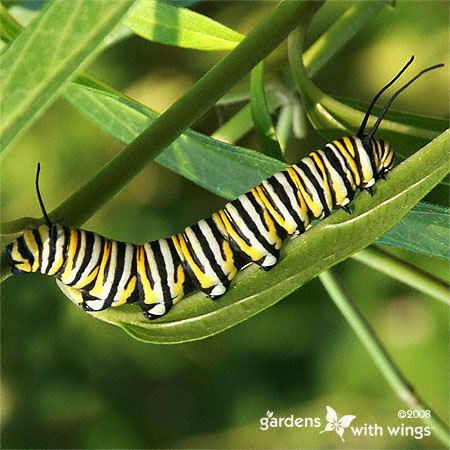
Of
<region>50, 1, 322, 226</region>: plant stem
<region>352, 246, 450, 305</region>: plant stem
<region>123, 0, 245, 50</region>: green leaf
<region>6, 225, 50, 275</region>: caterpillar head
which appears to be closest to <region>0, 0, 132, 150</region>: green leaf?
<region>50, 1, 322, 226</region>: plant stem

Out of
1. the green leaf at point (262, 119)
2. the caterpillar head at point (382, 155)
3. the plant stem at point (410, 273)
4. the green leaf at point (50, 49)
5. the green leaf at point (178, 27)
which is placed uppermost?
the green leaf at point (178, 27)

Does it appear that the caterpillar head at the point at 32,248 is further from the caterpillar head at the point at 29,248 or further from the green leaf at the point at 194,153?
the green leaf at the point at 194,153

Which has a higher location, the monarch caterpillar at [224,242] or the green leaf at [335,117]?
the green leaf at [335,117]

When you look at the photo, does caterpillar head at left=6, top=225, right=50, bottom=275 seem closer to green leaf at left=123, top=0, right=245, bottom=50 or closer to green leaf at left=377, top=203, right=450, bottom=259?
green leaf at left=123, top=0, right=245, bottom=50

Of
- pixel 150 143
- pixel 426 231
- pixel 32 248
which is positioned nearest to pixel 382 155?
pixel 426 231

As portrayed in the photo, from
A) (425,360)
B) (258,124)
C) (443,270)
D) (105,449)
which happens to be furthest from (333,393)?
(258,124)

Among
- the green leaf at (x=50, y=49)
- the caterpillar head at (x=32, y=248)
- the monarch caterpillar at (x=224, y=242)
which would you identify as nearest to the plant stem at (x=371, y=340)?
the monarch caterpillar at (x=224, y=242)

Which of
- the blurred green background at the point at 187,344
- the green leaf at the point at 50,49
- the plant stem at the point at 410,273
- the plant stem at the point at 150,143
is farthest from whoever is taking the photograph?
the blurred green background at the point at 187,344
